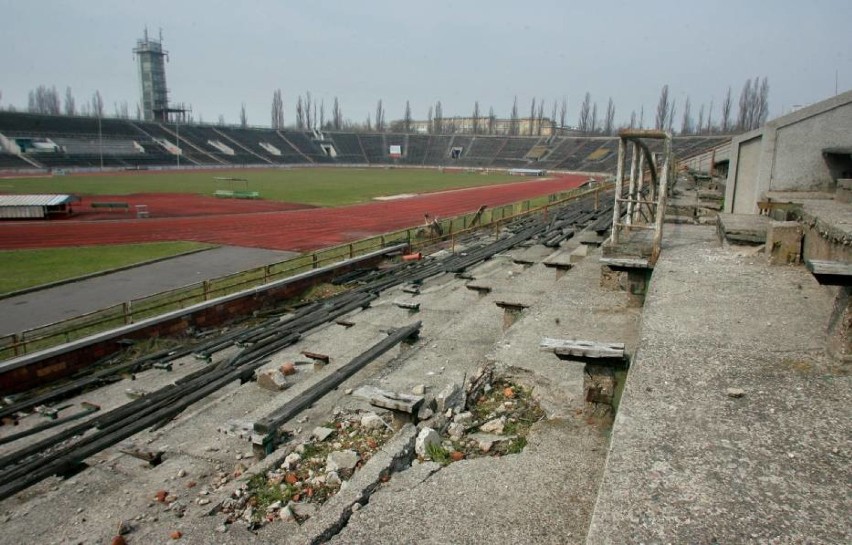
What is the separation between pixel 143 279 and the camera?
17.1 m

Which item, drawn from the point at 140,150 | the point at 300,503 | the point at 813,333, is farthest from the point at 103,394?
the point at 140,150

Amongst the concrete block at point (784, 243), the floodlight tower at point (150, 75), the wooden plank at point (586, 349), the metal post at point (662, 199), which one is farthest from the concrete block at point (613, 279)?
the floodlight tower at point (150, 75)

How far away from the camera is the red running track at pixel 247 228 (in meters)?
24.5

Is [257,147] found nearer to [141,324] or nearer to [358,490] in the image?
[141,324]

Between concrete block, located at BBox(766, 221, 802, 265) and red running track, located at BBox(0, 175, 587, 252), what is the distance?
18.2 m

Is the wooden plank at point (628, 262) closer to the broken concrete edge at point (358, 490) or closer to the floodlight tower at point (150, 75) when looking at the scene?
the broken concrete edge at point (358, 490)

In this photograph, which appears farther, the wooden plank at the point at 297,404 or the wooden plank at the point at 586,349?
the wooden plank at the point at 297,404

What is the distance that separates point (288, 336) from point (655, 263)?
24.5 feet

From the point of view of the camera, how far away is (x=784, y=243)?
8195mm

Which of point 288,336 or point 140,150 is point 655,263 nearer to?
point 288,336

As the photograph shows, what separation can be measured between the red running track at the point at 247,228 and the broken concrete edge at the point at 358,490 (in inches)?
755

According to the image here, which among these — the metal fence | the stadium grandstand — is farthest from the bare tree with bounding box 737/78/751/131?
the metal fence

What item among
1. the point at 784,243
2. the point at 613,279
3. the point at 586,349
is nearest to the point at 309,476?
the point at 586,349

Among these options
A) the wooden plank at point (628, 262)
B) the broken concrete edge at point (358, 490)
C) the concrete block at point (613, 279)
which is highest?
the wooden plank at point (628, 262)
